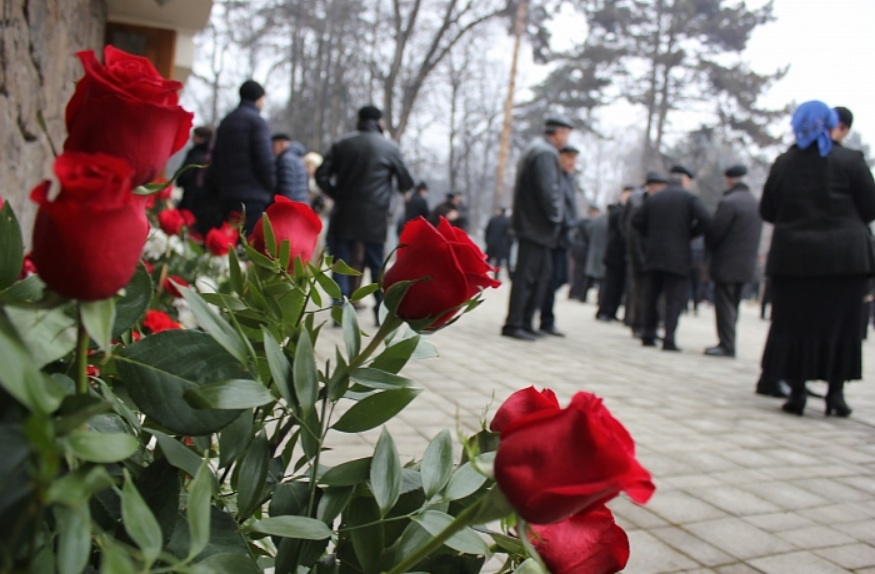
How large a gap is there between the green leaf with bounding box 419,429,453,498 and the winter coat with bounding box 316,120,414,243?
698 cm

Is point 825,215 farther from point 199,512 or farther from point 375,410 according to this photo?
point 199,512

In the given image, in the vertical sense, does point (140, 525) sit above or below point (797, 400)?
above

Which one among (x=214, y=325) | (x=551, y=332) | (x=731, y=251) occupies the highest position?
(x=731, y=251)

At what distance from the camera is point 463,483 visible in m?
0.82

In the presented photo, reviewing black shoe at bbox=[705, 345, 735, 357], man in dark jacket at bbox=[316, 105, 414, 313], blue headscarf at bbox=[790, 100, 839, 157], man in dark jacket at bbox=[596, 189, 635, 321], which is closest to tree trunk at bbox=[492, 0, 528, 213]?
man in dark jacket at bbox=[596, 189, 635, 321]

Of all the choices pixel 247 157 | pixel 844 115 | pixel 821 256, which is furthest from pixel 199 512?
pixel 247 157

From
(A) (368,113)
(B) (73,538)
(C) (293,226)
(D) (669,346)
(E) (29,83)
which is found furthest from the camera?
(D) (669,346)

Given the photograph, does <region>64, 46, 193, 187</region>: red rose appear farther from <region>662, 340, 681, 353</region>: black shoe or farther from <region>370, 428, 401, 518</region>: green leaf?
<region>662, 340, 681, 353</region>: black shoe

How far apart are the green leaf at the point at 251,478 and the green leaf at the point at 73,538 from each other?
0.26 metres

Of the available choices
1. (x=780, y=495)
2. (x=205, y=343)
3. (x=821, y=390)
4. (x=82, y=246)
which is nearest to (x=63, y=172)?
(x=82, y=246)

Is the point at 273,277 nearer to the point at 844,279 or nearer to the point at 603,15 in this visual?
the point at 844,279

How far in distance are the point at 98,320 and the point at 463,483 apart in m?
0.41

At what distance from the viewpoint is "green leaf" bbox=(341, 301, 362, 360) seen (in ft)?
2.60

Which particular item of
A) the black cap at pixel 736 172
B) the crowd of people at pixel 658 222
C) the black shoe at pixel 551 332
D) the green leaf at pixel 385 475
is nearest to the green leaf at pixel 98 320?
the green leaf at pixel 385 475
